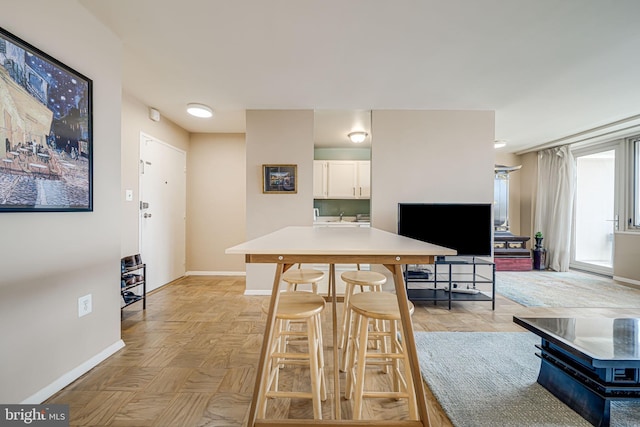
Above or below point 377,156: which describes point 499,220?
below

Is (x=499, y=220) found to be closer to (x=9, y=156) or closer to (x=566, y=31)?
(x=566, y=31)

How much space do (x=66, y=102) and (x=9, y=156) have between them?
48 cm

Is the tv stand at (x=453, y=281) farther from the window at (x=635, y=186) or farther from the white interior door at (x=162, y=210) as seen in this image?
the white interior door at (x=162, y=210)

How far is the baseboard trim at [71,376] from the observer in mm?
1473

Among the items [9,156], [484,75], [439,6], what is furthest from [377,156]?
[9,156]

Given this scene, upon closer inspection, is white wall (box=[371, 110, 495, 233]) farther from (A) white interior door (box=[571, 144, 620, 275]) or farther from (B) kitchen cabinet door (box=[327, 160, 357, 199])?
(A) white interior door (box=[571, 144, 620, 275])

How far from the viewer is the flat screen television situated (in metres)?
3.10

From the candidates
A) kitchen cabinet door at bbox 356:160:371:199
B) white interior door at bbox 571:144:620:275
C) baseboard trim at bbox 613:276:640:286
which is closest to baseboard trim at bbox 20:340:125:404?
kitchen cabinet door at bbox 356:160:371:199

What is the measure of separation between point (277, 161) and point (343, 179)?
1.74 metres

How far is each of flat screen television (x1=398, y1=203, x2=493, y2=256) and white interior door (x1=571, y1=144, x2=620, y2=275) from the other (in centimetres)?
316

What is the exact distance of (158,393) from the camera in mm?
1615

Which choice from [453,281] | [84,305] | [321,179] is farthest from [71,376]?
[321,179]

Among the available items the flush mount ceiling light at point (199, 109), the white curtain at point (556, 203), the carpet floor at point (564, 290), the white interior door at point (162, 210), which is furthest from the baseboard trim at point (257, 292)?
the white curtain at point (556, 203)

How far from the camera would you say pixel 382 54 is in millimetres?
2252
